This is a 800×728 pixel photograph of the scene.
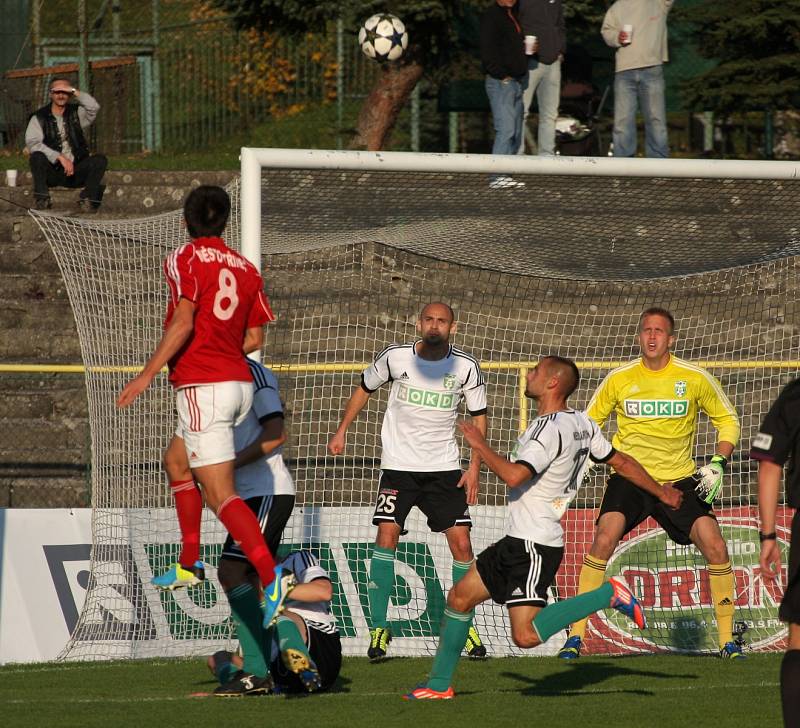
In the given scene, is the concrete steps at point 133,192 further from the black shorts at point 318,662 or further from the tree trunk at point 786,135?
the black shorts at point 318,662

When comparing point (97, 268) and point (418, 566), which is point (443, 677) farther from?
point (97, 268)

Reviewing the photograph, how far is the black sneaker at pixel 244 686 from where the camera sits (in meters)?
6.77

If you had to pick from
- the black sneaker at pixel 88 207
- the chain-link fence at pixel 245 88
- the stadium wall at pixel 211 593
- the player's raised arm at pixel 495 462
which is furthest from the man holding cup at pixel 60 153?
the player's raised arm at pixel 495 462

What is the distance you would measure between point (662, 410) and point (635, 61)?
5490 mm

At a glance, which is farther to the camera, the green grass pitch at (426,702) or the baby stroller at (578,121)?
the baby stroller at (578,121)

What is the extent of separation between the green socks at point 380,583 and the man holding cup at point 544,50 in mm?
5940

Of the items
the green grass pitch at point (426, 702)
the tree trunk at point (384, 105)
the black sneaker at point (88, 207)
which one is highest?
the tree trunk at point (384, 105)

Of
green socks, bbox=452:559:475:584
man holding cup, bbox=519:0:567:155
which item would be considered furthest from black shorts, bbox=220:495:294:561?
man holding cup, bbox=519:0:567:155

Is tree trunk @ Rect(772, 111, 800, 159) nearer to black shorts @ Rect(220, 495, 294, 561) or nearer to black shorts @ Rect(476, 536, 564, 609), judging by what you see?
black shorts @ Rect(476, 536, 564, 609)

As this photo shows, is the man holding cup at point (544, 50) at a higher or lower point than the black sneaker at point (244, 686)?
higher

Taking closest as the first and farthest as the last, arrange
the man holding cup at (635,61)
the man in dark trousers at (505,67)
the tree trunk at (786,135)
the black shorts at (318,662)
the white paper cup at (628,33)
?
the black shorts at (318,662)
the man holding cup at (635,61)
the man in dark trousers at (505,67)
the white paper cup at (628,33)
the tree trunk at (786,135)

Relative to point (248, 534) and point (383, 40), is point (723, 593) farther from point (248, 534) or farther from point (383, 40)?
point (383, 40)

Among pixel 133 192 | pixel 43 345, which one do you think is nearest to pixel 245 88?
pixel 133 192

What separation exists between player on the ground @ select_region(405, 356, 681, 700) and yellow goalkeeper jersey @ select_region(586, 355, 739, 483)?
202 centimetres
